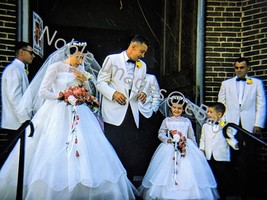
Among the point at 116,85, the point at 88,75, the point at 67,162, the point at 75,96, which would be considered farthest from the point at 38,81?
the point at 67,162

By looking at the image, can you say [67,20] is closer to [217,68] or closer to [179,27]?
[179,27]

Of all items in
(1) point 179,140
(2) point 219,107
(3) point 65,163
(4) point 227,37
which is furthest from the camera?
(4) point 227,37

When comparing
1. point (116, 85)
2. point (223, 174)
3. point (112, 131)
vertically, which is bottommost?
point (223, 174)

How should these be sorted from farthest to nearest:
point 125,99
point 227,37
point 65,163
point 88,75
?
point 227,37
point 88,75
point 125,99
point 65,163

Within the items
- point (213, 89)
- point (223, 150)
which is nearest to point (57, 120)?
point (223, 150)

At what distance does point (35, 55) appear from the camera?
7168 millimetres

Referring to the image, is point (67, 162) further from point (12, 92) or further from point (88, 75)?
point (12, 92)

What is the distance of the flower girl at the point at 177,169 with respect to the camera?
17.8 ft

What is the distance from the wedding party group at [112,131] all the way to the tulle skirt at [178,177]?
1 centimetres

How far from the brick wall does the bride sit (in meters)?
2.10

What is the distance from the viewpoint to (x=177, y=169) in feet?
18.4

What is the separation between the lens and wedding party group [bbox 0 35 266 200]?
520cm

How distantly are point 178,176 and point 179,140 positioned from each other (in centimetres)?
55

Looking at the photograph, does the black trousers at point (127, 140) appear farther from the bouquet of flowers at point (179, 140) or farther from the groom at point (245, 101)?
the groom at point (245, 101)
